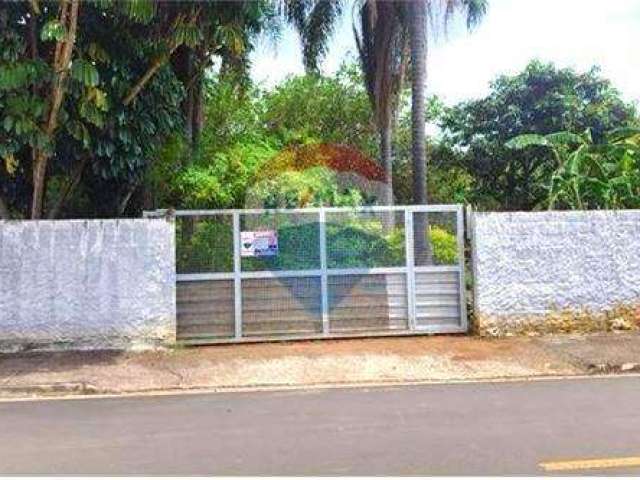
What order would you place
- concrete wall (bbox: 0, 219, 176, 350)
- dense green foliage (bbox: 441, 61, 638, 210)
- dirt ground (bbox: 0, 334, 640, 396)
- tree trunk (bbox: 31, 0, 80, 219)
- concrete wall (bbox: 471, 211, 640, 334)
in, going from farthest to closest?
dense green foliage (bbox: 441, 61, 638, 210), concrete wall (bbox: 471, 211, 640, 334), concrete wall (bbox: 0, 219, 176, 350), tree trunk (bbox: 31, 0, 80, 219), dirt ground (bbox: 0, 334, 640, 396)

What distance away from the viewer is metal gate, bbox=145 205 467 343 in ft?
35.4

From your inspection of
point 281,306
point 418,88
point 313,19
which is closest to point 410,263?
point 281,306

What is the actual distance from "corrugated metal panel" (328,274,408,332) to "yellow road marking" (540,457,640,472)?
5913 millimetres

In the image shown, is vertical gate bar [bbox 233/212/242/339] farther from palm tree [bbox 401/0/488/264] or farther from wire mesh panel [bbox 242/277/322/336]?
palm tree [bbox 401/0/488/264]

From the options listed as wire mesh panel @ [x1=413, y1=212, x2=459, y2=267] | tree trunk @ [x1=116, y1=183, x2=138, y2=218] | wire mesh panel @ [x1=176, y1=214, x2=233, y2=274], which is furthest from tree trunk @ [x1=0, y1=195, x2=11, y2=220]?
wire mesh panel @ [x1=413, y1=212, x2=459, y2=267]

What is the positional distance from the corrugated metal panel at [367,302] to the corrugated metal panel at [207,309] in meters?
1.45

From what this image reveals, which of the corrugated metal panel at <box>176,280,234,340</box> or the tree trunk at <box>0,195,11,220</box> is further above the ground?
the tree trunk at <box>0,195,11,220</box>

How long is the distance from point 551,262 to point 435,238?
1.71 m

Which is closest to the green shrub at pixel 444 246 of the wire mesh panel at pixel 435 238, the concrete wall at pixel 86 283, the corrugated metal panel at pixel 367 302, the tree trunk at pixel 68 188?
the wire mesh panel at pixel 435 238

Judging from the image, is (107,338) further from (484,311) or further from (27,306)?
(484,311)

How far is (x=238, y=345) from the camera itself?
10727 millimetres

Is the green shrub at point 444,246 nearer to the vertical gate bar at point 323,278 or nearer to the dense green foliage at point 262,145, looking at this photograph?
the dense green foliage at point 262,145

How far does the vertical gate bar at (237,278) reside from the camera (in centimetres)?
1078

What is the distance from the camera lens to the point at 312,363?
375 inches
